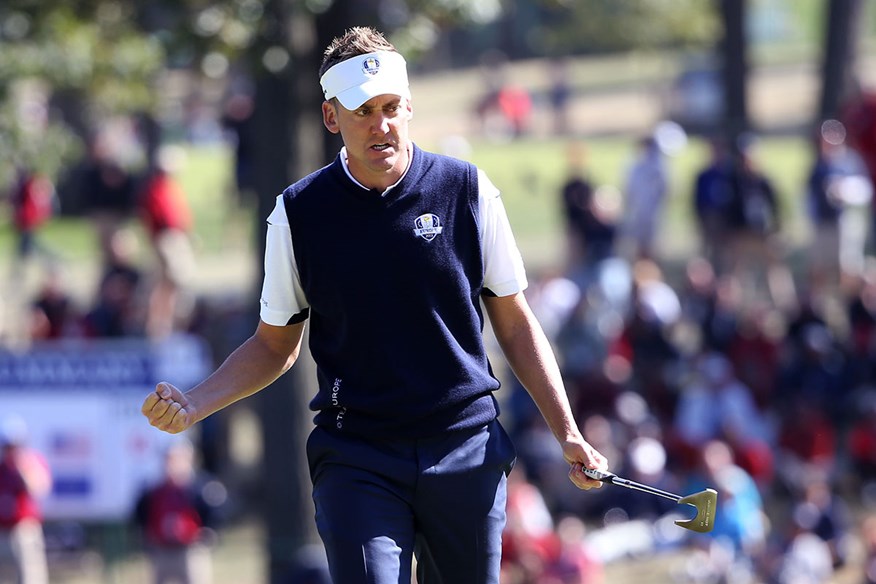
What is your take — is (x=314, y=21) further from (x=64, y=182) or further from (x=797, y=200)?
(x=64, y=182)

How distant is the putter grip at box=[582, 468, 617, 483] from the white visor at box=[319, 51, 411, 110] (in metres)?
1.16

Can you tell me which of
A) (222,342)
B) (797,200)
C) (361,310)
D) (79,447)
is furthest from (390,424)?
(797,200)

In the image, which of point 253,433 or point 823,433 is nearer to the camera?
point 823,433

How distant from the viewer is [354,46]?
461 cm

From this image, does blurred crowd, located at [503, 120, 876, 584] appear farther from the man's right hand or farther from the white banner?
the man's right hand

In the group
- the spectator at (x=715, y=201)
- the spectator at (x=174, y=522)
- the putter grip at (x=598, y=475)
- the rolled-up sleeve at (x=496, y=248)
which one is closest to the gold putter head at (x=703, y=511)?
the putter grip at (x=598, y=475)

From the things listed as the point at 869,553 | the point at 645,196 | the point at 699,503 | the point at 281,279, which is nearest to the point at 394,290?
the point at 281,279

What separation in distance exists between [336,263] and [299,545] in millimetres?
8350

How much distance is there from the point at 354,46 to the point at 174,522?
960cm

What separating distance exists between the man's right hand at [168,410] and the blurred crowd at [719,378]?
797cm

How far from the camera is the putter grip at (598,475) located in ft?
14.9

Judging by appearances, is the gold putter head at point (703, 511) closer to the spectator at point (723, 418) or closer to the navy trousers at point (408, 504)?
the navy trousers at point (408, 504)

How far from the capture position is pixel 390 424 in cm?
459

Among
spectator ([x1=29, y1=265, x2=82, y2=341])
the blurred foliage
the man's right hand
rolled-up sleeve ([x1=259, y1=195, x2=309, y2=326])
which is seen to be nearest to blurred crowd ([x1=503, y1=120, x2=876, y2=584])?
spectator ([x1=29, y1=265, x2=82, y2=341])
